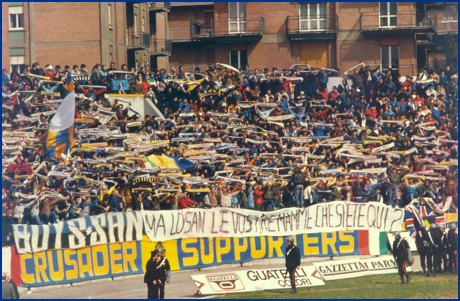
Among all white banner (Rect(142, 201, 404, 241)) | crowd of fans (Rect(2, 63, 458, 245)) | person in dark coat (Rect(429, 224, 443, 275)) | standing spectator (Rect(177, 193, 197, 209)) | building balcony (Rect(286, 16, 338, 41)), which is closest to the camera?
white banner (Rect(142, 201, 404, 241))

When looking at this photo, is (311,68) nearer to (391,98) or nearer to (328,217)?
(391,98)

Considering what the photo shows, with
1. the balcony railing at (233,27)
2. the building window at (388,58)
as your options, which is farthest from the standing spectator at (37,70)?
the building window at (388,58)

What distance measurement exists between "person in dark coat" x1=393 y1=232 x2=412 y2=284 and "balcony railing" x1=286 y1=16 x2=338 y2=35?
23.7 feet

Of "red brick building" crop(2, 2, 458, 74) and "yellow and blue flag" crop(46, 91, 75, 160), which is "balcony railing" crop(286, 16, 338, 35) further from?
"yellow and blue flag" crop(46, 91, 75, 160)

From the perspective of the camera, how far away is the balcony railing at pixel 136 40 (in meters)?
23.2

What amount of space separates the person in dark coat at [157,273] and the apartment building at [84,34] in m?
7.82

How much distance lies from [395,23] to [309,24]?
2.49 meters

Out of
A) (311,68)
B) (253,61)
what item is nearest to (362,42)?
(311,68)

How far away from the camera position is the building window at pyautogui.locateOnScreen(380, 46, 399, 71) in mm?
22859

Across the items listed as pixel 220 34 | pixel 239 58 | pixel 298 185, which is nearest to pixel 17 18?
pixel 220 34

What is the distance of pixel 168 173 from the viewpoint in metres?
19.6

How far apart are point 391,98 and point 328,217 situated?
4516 mm

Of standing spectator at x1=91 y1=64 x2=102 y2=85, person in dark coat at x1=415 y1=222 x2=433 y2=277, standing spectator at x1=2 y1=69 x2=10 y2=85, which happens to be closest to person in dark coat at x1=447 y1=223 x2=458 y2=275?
person in dark coat at x1=415 y1=222 x2=433 y2=277

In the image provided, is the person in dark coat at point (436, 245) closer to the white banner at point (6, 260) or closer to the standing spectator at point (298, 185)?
the standing spectator at point (298, 185)
